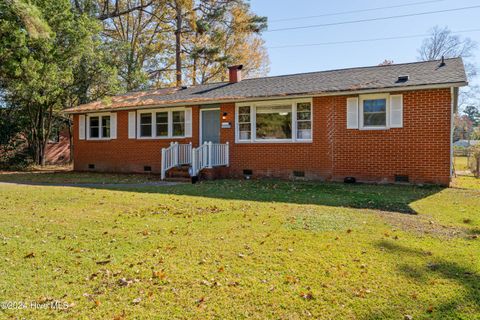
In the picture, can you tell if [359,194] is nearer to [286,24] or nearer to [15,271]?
[15,271]

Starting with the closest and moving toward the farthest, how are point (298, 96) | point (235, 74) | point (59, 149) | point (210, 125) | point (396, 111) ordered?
point (396, 111) < point (298, 96) < point (210, 125) < point (235, 74) < point (59, 149)

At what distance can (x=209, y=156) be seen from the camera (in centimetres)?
1292

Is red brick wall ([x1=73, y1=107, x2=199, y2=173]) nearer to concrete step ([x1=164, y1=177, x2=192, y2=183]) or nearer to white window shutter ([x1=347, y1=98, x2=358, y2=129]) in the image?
concrete step ([x1=164, y1=177, x2=192, y2=183])

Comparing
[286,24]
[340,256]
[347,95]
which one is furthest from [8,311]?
[286,24]

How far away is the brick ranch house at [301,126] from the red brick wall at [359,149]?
1.1 inches

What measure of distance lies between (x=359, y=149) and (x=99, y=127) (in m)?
11.7

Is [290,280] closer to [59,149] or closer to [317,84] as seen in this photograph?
[317,84]

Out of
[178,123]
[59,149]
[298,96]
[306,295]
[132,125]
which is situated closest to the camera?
[306,295]

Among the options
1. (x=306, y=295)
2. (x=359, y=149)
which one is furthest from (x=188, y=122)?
(x=306, y=295)

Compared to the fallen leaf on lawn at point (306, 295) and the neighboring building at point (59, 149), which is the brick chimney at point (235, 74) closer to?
the neighboring building at point (59, 149)

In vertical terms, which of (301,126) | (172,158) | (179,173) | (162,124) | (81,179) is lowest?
(81,179)

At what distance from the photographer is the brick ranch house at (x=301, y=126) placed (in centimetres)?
1075

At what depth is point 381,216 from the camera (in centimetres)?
666

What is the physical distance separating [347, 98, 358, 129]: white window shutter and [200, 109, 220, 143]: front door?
16.3ft
